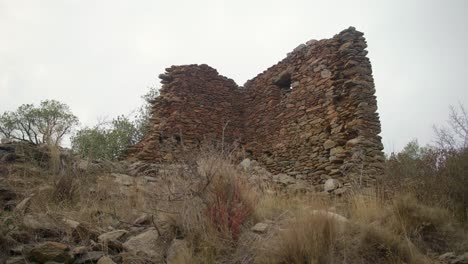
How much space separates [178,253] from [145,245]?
1.13ft

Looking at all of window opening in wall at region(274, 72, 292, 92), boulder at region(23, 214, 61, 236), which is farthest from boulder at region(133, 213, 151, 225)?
window opening in wall at region(274, 72, 292, 92)

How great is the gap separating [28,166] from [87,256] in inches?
113

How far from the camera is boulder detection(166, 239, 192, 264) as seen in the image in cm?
280

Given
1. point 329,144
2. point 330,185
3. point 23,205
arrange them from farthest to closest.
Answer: point 329,144
point 330,185
point 23,205

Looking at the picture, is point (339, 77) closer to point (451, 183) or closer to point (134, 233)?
point (451, 183)

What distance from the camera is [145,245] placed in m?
3.08

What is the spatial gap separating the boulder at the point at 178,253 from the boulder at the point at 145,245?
11 centimetres

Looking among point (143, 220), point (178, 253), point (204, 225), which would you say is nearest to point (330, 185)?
point (204, 225)

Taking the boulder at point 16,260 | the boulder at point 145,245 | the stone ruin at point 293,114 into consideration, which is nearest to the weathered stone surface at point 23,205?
the boulder at point 16,260

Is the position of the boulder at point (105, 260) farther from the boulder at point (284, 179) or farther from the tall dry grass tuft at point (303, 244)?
the boulder at point (284, 179)

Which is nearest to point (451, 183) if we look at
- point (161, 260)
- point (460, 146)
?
point (460, 146)

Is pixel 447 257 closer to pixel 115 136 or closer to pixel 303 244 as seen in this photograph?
pixel 303 244

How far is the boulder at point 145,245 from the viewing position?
298 centimetres

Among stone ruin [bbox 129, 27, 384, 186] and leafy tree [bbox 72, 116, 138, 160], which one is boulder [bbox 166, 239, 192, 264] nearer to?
stone ruin [bbox 129, 27, 384, 186]
